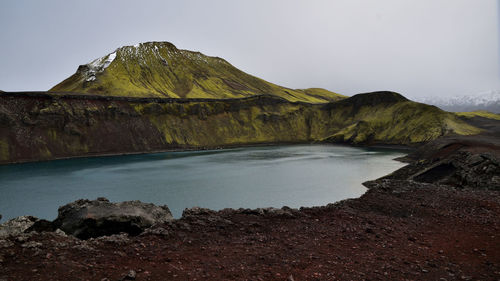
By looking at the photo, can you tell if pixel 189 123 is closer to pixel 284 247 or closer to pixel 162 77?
pixel 162 77

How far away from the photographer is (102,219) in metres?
12.3

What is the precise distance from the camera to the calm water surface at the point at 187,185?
84.5 ft

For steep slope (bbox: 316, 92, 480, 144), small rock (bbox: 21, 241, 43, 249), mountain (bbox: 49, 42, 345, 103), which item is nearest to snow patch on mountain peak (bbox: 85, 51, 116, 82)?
mountain (bbox: 49, 42, 345, 103)

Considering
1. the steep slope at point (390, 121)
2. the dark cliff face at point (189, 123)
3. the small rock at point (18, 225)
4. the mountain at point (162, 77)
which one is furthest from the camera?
the mountain at point (162, 77)

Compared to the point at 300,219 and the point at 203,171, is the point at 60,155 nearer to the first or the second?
the point at 203,171

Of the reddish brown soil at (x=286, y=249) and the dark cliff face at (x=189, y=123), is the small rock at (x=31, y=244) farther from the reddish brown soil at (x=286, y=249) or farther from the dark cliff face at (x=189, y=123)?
the dark cliff face at (x=189, y=123)

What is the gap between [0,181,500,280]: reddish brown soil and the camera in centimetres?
768

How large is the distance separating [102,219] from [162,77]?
126964mm

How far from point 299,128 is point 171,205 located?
78.5m

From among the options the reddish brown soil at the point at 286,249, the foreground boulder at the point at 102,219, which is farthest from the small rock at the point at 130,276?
the foreground boulder at the point at 102,219

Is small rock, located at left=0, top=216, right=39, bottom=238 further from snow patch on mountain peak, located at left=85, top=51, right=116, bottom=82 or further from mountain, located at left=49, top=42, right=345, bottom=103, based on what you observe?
snow patch on mountain peak, located at left=85, top=51, right=116, bottom=82

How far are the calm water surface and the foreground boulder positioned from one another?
28.7ft

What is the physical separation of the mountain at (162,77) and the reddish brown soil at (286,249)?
96.3 meters

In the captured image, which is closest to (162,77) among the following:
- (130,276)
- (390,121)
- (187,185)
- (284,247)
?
(390,121)
